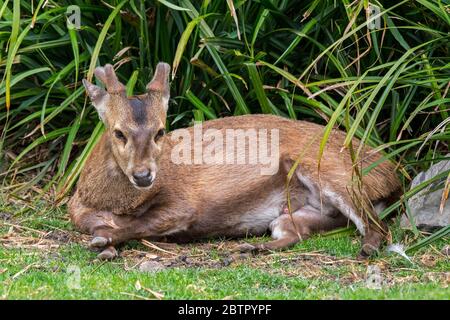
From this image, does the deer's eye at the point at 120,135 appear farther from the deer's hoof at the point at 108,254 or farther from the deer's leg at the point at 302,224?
the deer's leg at the point at 302,224

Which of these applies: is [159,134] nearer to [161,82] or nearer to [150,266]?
[161,82]

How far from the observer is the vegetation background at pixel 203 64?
27.3 ft

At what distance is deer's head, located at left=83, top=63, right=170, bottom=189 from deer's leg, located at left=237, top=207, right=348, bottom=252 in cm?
110

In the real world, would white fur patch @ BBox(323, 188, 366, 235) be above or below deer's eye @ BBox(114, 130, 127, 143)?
below

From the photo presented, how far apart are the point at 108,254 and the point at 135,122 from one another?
0.97 metres

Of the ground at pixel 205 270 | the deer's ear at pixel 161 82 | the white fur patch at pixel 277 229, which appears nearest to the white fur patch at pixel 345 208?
the ground at pixel 205 270

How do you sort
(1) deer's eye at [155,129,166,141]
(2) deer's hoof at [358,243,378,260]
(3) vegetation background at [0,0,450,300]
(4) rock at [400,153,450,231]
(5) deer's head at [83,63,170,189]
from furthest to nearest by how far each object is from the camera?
1. (3) vegetation background at [0,0,450,300]
2. (1) deer's eye at [155,129,166,141]
3. (4) rock at [400,153,450,231]
4. (5) deer's head at [83,63,170,189]
5. (2) deer's hoof at [358,243,378,260]

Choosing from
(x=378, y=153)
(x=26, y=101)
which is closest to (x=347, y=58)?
(x=378, y=153)

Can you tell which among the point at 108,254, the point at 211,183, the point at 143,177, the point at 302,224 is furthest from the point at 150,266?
the point at 302,224

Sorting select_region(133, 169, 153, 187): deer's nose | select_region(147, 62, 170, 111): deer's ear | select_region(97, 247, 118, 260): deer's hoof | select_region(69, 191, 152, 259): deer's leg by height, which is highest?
select_region(147, 62, 170, 111): deer's ear

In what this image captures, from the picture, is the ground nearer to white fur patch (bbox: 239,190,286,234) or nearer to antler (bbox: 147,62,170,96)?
white fur patch (bbox: 239,190,286,234)

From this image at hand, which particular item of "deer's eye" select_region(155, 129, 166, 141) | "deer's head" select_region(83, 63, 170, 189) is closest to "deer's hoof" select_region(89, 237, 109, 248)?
"deer's head" select_region(83, 63, 170, 189)

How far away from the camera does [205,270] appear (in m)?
6.73

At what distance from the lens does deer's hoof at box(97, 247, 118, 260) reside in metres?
7.04
